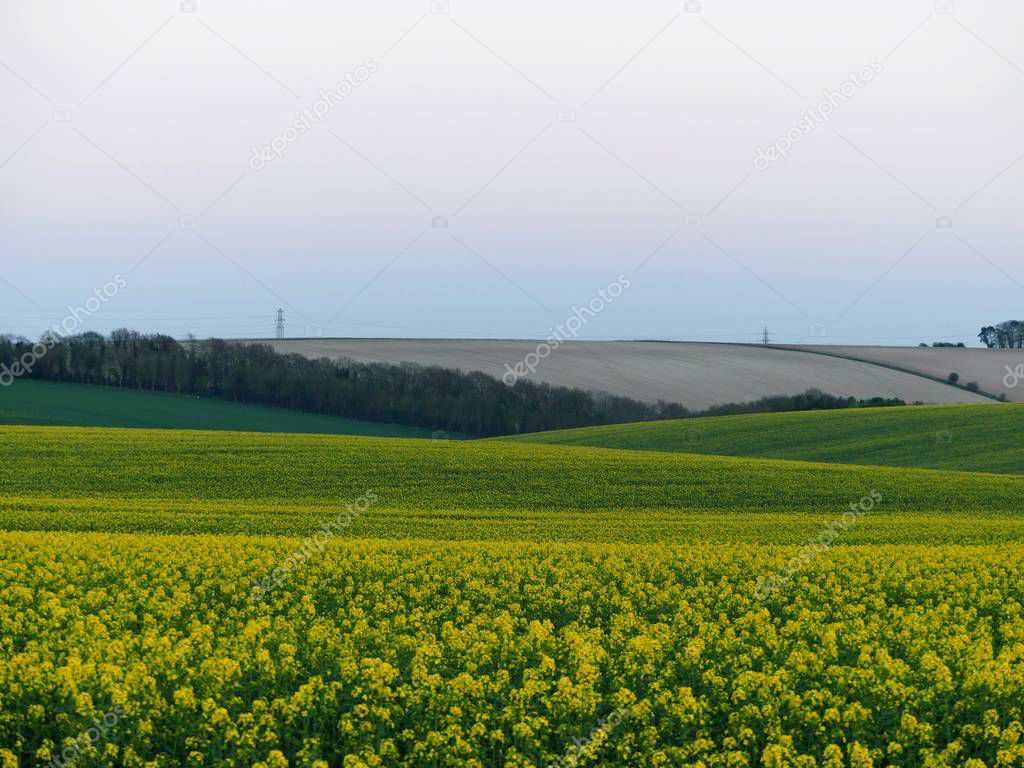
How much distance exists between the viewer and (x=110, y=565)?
53.2ft

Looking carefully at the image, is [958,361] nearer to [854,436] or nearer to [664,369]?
[664,369]

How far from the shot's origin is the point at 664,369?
77.2 m

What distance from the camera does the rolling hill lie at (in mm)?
72062

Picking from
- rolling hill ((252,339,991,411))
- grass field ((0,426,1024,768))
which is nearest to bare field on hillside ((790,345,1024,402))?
rolling hill ((252,339,991,411))

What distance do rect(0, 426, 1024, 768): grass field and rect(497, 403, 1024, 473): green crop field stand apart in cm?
2075

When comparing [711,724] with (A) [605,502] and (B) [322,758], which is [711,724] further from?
(A) [605,502]

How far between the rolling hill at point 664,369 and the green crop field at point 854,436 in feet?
29.3

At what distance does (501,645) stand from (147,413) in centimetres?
5842

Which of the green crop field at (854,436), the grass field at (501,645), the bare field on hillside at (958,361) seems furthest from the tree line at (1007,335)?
the grass field at (501,645)

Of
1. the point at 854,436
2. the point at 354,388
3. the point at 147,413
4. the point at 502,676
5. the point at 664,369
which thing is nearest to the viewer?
the point at 502,676

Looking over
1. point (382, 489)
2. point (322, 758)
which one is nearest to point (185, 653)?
point (322, 758)

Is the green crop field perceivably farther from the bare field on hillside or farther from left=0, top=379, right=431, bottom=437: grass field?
the bare field on hillside

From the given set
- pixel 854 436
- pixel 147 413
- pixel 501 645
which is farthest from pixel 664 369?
pixel 501 645

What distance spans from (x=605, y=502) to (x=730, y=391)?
42071 millimetres
